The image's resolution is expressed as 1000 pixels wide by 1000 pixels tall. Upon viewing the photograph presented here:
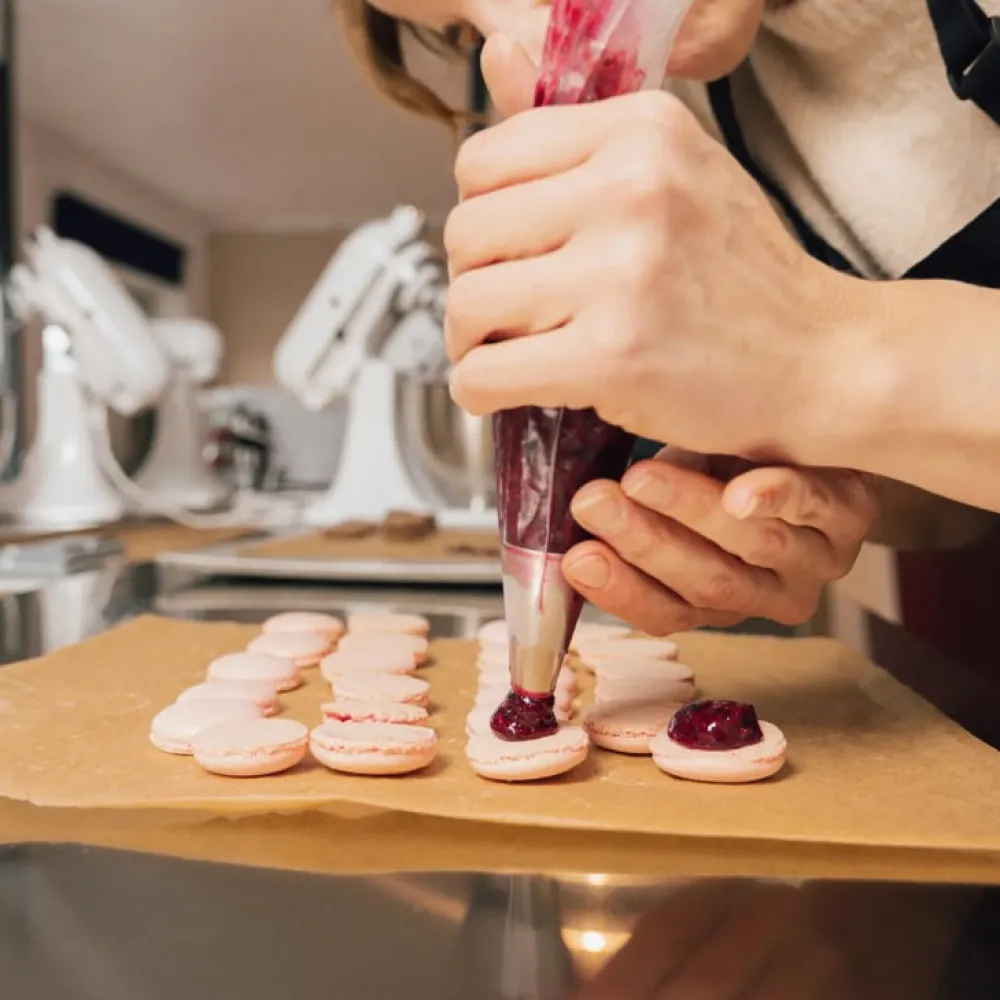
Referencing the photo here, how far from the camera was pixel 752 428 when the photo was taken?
1.36ft

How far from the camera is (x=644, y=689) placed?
22.5 inches

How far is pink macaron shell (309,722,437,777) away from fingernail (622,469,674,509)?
0.15 metres

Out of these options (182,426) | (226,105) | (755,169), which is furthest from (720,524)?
(226,105)

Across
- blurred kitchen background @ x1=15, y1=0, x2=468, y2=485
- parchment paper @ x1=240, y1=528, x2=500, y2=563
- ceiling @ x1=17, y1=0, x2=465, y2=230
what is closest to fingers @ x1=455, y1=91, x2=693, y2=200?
parchment paper @ x1=240, y1=528, x2=500, y2=563

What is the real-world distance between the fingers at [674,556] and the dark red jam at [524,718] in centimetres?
8

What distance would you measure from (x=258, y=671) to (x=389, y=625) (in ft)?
0.53

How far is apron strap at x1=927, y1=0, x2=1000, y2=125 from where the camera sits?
57cm

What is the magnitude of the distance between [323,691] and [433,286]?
113cm

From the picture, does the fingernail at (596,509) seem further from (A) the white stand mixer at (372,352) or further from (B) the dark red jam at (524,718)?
(A) the white stand mixer at (372,352)

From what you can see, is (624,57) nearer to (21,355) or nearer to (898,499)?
(898,499)

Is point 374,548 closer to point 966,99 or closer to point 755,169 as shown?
point 755,169

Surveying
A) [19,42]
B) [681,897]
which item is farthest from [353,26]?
[19,42]

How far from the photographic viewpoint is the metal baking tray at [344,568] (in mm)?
1036

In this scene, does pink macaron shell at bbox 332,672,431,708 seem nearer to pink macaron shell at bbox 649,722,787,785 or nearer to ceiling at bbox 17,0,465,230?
pink macaron shell at bbox 649,722,787,785
